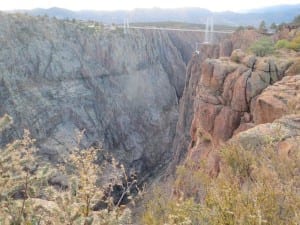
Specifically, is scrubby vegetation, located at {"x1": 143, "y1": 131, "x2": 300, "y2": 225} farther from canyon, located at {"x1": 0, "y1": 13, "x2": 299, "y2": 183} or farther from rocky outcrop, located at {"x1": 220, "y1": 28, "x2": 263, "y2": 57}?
rocky outcrop, located at {"x1": 220, "y1": 28, "x2": 263, "y2": 57}

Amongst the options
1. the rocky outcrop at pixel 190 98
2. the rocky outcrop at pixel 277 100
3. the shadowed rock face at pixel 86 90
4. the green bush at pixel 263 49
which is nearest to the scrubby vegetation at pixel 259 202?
the rocky outcrop at pixel 277 100

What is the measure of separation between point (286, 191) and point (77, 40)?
46.1 metres

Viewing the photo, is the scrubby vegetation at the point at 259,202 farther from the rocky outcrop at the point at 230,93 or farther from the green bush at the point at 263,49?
the green bush at the point at 263,49

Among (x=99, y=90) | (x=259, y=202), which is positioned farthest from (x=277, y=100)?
(x=99, y=90)

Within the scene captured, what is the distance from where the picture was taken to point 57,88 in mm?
42875

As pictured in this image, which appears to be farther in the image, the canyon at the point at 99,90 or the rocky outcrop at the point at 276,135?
the canyon at the point at 99,90

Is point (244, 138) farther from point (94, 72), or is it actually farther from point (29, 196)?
point (94, 72)

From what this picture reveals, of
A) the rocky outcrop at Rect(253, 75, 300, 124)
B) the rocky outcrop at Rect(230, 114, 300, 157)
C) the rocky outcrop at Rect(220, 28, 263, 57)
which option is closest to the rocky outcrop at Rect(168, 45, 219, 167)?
the rocky outcrop at Rect(220, 28, 263, 57)

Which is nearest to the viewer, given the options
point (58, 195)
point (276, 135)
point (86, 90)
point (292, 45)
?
point (58, 195)

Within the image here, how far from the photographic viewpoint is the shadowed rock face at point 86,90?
1549 inches

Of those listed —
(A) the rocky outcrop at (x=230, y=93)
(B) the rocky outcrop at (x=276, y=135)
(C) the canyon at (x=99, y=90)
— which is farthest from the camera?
(C) the canyon at (x=99, y=90)

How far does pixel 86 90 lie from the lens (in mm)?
45781

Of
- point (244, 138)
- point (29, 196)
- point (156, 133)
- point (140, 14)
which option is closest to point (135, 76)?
point (156, 133)

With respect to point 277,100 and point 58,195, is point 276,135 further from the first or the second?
point 58,195
